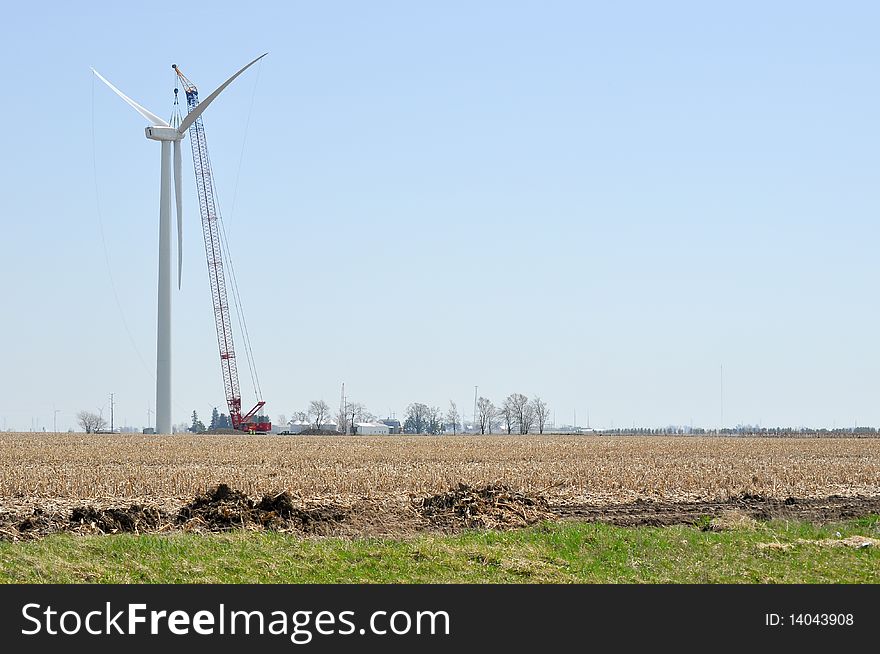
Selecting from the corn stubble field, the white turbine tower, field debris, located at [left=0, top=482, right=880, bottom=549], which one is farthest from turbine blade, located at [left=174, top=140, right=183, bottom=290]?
field debris, located at [left=0, top=482, right=880, bottom=549]

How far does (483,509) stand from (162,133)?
9393cm

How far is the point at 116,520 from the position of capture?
2264 cm

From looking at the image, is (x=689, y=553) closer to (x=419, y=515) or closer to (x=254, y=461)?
(x=419, y=515)

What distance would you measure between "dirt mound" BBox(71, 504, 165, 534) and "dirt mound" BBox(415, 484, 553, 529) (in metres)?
6.03

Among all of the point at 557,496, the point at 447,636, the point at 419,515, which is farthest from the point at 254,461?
the point at 447,636

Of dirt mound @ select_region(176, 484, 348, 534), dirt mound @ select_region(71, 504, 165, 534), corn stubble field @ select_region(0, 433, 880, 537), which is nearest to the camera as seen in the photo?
dirt mound @ select_region(71, 504, 165, 534)

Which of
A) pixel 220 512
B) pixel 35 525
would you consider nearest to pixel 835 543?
pixel 220 512

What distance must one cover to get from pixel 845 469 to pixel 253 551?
33396 millimetres

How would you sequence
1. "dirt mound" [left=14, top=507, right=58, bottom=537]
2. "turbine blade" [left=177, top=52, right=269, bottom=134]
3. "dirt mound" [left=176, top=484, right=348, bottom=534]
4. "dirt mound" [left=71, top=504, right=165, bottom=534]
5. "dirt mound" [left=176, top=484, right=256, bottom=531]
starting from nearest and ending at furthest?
"dirt mound" [left=14, top=507, right=58, bottom=537], "dirt mound" [left=71, top=504, right=165, bottom=534], "dirt mound" [left=176, top=484, right=348, bottom=534], "dirt mound" [left=176, top=484, right=256, bottom=531], "turbine blade" [left=177, top=52, right=269, bottom=134]

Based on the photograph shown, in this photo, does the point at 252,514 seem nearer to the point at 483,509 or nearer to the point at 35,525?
the point at 35,525

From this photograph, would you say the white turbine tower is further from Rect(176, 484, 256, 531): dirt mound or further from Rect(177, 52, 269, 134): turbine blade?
Rect(176, 484, 256, 531): dirt mound

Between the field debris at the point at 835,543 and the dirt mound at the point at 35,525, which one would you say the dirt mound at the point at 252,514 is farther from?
the field debris at the point at 835,543

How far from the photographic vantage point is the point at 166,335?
11069 cm

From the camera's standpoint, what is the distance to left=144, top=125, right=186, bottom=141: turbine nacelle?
364ft
